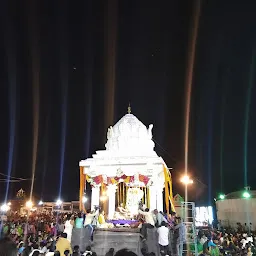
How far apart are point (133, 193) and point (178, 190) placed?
58.9ft

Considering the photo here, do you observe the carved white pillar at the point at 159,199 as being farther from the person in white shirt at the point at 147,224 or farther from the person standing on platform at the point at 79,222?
the person standing on platform at the point at 79,222

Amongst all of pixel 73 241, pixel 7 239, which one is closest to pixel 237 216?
pixel 73 241

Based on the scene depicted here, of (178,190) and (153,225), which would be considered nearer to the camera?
(153,225)

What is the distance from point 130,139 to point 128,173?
9.40ft

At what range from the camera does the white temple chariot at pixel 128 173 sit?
50.9ft

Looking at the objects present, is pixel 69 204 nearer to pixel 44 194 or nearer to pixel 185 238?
pixel 44 194

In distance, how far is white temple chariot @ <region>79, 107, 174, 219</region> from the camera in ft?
50.9

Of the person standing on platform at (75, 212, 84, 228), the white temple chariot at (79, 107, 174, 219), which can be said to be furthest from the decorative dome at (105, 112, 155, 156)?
the person standing on platform at (75, 212, 84, 228)

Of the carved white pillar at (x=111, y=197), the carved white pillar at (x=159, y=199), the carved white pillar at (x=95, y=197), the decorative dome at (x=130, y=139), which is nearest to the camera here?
the carved white pillar at (x=159, y=199)

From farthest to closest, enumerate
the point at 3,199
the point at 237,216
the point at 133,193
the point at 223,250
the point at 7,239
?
1. the point at 3,199
2. the point at 237,216
3. the point at 133,193
4. the point at 223,250
5. the point at 7,239

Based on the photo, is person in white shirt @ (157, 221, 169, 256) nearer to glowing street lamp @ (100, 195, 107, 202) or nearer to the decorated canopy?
the decorated canopy

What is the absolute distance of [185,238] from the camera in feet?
43.0

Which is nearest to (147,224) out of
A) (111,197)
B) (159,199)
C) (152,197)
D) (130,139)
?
(152,197)

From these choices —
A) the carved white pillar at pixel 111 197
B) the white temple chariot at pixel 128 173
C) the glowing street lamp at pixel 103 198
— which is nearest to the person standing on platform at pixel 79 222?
the white temple chariot at pixel 128 173
